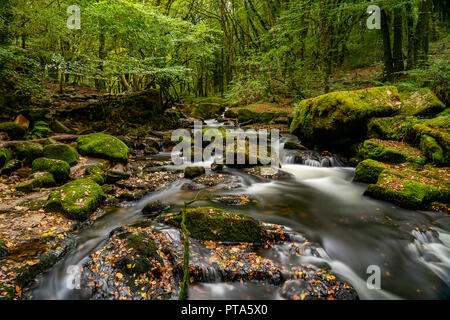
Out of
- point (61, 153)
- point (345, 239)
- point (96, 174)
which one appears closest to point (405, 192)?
point (345, 239)

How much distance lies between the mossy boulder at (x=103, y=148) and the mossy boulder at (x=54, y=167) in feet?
5.04

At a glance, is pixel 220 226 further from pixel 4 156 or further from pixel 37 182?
pixel 4 156

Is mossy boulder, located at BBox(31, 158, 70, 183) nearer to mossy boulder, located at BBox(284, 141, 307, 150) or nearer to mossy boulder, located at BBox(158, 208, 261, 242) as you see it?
mossy boulder, located at BBox(158, 208, 261, 242)

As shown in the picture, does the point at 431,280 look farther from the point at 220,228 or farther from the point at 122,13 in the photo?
the point at 122,13

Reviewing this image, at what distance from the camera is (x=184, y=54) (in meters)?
12.7

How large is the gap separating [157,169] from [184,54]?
26.9 ft

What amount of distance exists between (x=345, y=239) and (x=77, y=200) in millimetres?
5378

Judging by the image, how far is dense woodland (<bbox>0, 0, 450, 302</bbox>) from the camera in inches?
119

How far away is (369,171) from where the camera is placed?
616cm

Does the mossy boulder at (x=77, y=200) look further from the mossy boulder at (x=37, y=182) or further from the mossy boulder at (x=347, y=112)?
the mossy boulder at (x=347, y=112)

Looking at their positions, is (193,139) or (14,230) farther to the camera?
(193,139)

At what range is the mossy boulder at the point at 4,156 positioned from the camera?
5625mm

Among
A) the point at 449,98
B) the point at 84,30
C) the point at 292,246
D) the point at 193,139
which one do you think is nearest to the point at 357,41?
the point at 449,98

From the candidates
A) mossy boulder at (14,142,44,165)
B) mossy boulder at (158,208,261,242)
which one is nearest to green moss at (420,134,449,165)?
mossy boulder at (158,208,261,242)
